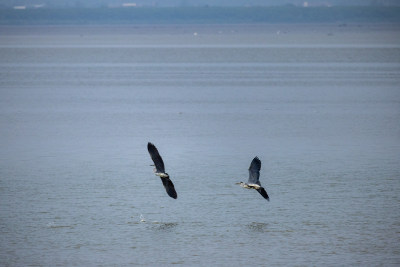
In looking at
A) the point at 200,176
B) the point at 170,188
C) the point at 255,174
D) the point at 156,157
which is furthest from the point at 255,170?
the point at 200,176

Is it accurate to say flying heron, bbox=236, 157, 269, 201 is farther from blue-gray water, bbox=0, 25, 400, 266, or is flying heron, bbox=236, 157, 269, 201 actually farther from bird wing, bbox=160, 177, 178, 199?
bird wing, bbox=160, 177, 178, 199

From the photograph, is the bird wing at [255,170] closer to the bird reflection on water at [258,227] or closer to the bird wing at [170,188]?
the bird reflection on water at [258,227]

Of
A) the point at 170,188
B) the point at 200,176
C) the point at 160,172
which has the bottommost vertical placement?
the point at 200,176

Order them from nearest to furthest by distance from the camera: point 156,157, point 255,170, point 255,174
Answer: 1. point 156,157
2. point 255,170
3. point 255,174

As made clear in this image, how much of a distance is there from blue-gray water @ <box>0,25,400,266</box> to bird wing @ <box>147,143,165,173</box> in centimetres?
99

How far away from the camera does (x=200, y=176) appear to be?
18.9 m

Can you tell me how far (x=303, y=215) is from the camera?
15.6 meters

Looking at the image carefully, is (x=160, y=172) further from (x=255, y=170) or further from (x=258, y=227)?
(x=258, y=227)

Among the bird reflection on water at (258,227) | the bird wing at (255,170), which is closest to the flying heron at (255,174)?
the bird wing at (255,170)

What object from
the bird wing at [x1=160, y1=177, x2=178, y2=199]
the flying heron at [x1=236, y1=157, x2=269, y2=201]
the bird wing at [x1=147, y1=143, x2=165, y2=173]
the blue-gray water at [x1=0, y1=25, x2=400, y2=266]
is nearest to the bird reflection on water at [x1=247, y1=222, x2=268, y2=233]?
the blue-gray water at [x1=0, y1=25, x2=400, y2=266]

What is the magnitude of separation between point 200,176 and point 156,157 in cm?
483

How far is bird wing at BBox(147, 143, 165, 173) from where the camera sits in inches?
550

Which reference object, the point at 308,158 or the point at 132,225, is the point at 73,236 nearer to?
the point at 132,225

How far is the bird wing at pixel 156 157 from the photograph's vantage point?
550 inches
